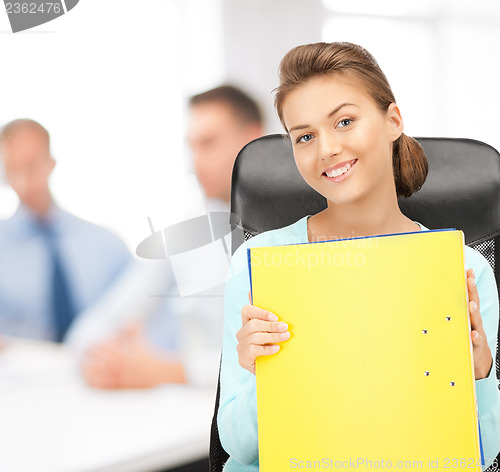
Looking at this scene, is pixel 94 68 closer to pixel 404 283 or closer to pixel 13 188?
pixel 13 188

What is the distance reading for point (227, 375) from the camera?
887 mm

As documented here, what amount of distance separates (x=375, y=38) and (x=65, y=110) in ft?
3.44

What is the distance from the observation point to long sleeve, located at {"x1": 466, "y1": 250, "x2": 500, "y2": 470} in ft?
2.52

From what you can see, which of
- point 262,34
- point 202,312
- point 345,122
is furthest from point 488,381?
point 262,34

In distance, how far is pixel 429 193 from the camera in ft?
3.28

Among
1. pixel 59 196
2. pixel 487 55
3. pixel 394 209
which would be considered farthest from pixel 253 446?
pixel 487 55

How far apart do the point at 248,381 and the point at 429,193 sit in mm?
447

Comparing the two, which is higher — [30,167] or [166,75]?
[166,75]

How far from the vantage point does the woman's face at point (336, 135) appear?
85 cm

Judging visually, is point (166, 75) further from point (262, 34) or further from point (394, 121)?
point (394, 121)
